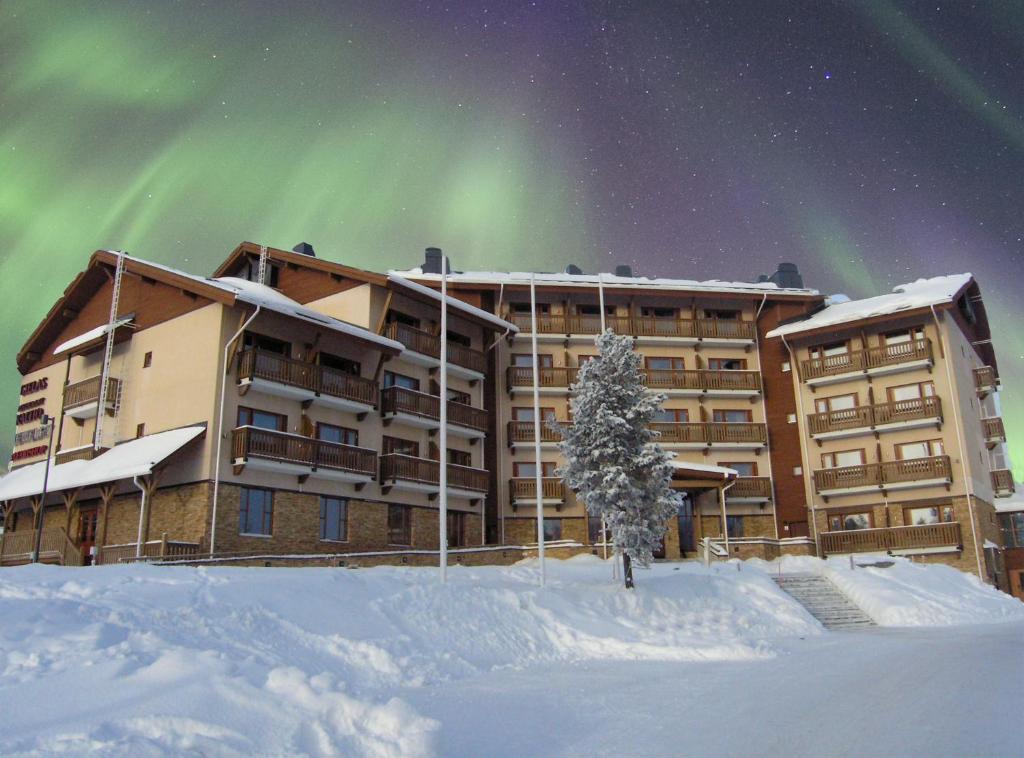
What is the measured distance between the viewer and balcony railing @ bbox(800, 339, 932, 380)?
41531mm

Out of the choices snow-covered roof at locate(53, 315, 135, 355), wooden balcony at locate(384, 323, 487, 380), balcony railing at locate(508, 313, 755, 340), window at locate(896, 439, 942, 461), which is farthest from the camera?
balcony railing at locate(508, 313, 755, 340)

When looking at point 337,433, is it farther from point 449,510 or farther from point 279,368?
point 449,510

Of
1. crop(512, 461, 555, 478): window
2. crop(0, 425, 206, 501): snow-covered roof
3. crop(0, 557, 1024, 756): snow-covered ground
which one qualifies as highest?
crop(512, 461, 555, 478): window

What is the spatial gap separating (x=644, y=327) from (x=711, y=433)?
6.56 metres

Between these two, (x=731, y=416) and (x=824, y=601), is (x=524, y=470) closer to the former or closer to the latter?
(x=731, y=416)

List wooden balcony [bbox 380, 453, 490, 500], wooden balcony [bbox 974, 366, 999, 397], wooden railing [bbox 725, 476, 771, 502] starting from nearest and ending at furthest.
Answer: wooden balcony [bbox 380, 453, 490, 500] < wooden railing [bbox 725, 476, 771, 502] < wooden balcony [bbox 974, 366, 999, 397]

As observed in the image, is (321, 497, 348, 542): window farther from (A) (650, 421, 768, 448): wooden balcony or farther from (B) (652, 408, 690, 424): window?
(B) (652, 408, 690, 424): window

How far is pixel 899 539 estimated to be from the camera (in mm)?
39812

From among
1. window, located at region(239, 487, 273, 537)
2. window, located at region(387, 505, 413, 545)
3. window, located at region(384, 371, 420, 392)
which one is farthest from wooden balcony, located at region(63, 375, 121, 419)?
window, located at region(387, 505, 413, 545)

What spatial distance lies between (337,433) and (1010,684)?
2490 centimetres

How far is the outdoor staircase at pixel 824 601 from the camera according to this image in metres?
27.9

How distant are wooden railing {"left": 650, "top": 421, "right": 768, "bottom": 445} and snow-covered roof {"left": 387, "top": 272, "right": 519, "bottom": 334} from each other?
9.24 metres

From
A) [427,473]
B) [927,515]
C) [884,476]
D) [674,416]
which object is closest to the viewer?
[427,473]

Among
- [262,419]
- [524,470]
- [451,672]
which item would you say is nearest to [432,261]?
[524,470]
